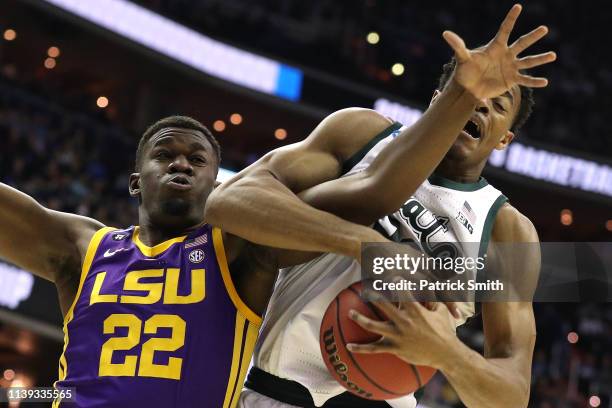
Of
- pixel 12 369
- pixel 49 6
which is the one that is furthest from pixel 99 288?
pixel 12 369

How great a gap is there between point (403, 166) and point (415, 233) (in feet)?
1.69

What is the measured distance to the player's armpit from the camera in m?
3.40

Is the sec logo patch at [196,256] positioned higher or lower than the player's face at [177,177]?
lower

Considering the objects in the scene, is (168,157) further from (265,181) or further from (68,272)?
(265,181)

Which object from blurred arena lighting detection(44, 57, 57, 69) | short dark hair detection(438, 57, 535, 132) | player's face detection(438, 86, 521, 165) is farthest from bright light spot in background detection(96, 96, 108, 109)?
player's face detection(438, 86, 521, 165)

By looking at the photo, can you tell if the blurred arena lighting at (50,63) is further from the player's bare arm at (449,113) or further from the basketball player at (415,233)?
the player's bare arm at (449,113)

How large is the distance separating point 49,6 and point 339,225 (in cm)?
1119

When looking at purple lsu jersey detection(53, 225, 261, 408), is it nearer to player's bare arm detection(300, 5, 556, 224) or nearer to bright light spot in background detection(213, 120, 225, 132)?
player's bare arm detection(300, 5, 556, 224)

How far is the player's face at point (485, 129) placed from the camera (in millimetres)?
3031

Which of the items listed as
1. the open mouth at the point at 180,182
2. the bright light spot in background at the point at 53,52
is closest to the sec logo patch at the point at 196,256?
the open mouth at the point at 180,182

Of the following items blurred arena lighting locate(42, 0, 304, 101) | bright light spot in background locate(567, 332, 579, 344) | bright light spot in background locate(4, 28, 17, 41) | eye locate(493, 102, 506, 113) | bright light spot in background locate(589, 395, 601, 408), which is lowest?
eye locate(493, 102, 506, 113)

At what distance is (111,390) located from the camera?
9.88 ft

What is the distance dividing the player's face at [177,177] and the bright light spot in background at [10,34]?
12501 millimetres

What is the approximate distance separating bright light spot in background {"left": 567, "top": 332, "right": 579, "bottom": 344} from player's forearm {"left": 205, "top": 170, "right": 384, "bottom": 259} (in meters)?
11.5
